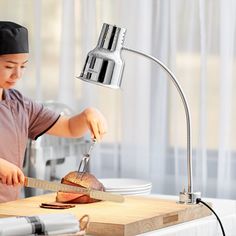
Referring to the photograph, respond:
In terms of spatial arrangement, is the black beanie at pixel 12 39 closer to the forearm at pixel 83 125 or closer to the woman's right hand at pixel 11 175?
the forearm at pixel 83 125

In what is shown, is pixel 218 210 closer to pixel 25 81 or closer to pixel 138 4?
pixel 138 4

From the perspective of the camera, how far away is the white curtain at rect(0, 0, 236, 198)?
3.21 meters

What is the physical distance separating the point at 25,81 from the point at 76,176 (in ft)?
4.44

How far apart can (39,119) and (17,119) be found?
0.32 feet

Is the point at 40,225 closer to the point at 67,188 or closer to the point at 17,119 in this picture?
the point at 67,188

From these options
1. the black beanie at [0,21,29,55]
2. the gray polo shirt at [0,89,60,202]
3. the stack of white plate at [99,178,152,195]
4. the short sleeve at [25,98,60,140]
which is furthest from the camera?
the stack of white plate at [99,178,152,195]

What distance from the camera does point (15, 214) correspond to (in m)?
2.14

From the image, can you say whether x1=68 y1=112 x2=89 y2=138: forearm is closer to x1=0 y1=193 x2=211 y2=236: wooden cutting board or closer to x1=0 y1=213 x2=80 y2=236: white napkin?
x1=0 y1=193 x2=211 y2=236: wooden cutting board

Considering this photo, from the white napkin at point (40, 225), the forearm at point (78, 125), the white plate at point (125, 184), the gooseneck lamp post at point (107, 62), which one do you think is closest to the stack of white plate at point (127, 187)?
the white plate at point (125, 184)

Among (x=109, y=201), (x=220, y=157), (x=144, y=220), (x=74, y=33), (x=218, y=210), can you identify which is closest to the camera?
(x=144, y=220)

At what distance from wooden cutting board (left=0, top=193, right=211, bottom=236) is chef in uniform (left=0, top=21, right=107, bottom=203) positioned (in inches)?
4.1

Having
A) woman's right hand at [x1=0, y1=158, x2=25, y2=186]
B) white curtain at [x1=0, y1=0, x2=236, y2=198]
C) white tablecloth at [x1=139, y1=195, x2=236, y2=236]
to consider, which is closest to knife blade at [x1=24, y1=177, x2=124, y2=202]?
woman's right hand at [x1=0, y1=158, x2=25, y2=186]

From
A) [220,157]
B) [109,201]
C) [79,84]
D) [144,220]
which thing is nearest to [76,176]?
[109,201]

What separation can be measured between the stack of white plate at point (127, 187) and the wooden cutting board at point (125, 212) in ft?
0.88
